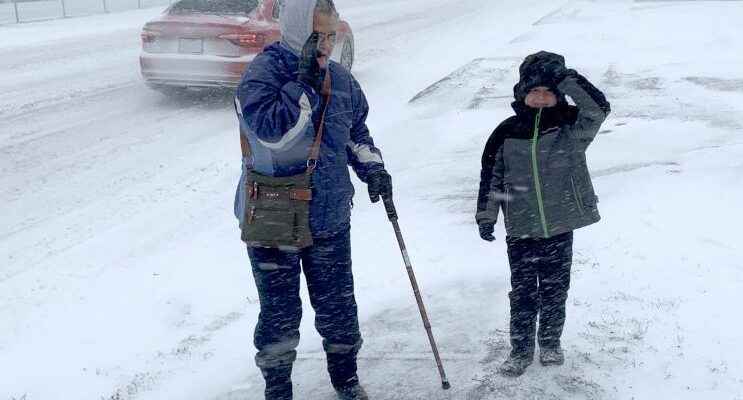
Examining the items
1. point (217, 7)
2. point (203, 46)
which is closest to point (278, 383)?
point (203, 46)

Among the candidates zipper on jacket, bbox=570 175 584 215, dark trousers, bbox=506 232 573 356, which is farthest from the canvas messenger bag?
zipper on jacket, bbox=570 175 584 215

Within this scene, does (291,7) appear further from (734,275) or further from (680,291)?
(734,275)

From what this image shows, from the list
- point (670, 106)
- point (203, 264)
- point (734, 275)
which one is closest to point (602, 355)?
point (734, 275)

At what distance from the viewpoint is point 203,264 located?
228 inches

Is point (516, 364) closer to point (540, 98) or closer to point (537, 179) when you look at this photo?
point (537, 179)

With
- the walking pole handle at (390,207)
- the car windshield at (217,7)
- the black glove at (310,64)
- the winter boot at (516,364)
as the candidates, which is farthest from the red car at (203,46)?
the black glove at (310,64)

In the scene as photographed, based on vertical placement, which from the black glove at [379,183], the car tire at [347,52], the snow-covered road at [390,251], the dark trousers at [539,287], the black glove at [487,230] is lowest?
the car tire at [347,52]

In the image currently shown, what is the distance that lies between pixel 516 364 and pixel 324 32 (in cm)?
192

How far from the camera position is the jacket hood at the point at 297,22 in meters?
3.12

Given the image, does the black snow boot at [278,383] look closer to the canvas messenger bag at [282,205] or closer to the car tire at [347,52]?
the canvas messenger bag at [282,205]

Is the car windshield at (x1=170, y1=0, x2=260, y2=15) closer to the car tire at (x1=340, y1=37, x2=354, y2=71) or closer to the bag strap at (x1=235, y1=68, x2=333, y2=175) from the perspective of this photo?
the car tire at (x1=340, y1=37, x2=354, y2=71)

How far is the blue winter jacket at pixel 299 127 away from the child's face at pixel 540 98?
2.56 feet

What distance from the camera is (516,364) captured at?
389 centimetres

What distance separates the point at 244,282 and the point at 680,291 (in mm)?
2867
